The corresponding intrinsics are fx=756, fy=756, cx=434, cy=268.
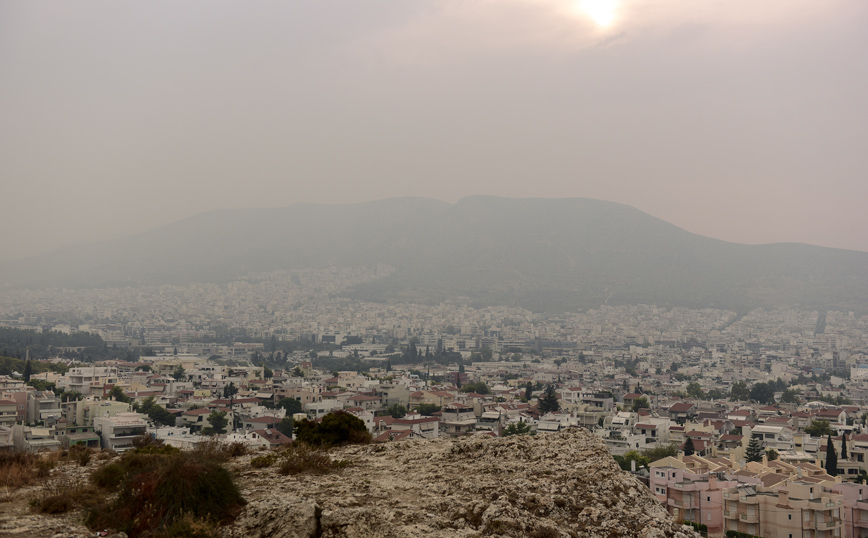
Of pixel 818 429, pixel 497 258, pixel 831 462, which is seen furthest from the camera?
pixel 497 258

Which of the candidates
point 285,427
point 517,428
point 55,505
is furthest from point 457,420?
point 55,505

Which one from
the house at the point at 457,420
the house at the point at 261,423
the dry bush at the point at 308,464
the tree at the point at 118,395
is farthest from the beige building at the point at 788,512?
the tree at the point at 118,395

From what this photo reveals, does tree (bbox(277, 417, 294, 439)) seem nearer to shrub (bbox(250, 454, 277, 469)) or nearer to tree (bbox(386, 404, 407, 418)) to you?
tree (bbox(386, 404, 407, 418))

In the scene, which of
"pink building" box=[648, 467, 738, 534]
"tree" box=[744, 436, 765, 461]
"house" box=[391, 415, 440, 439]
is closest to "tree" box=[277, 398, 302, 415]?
"house" box=[391, 415, 440, 439]

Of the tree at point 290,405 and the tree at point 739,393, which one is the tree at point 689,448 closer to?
the tree at point 290,405

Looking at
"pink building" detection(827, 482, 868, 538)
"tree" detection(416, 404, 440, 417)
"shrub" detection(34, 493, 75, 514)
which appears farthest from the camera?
"tree" detection(416, 404, 440, 417)

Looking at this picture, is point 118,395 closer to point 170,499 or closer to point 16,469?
point 16,469

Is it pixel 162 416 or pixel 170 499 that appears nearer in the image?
pixel 170 499
